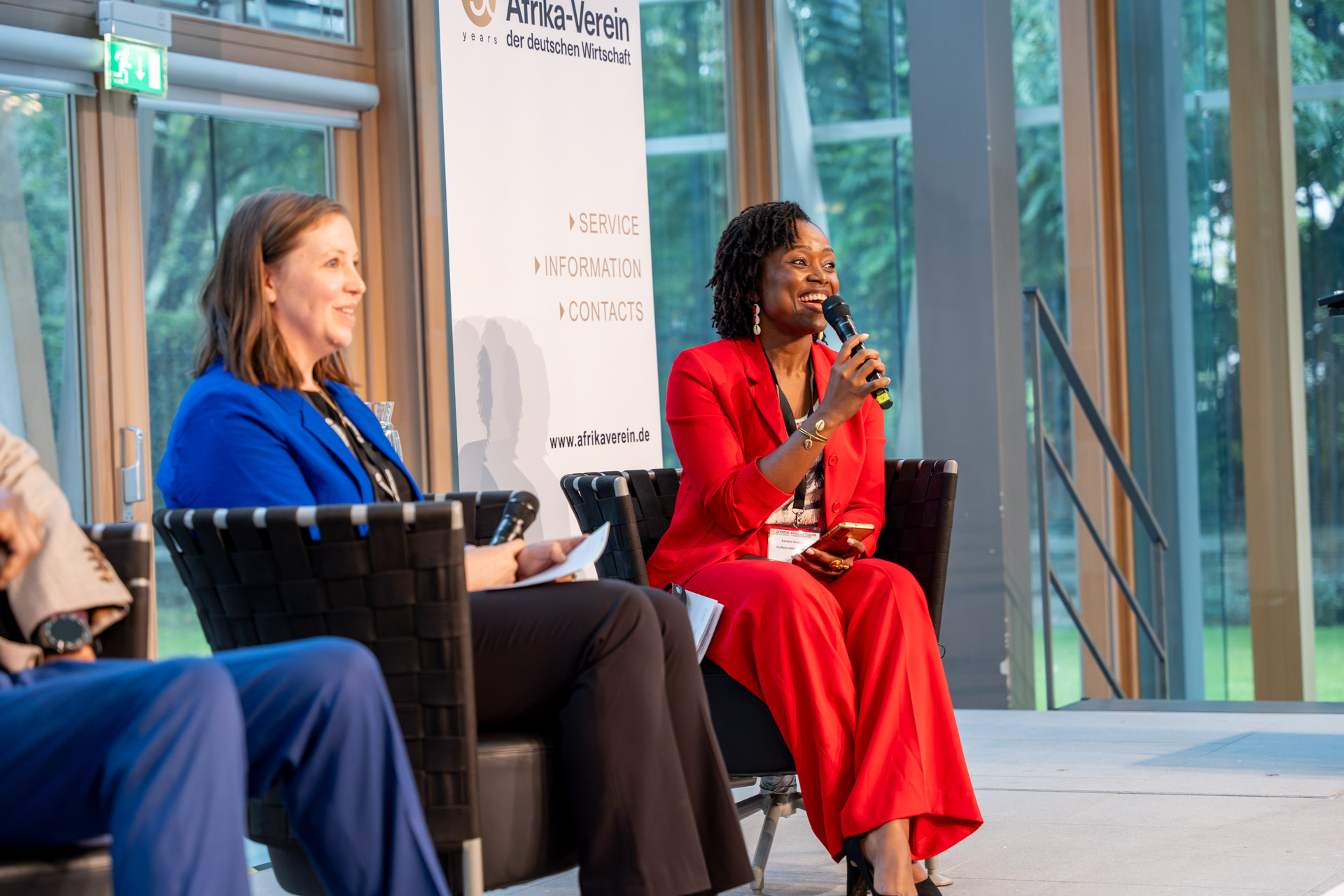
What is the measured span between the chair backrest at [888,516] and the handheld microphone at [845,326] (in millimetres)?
157

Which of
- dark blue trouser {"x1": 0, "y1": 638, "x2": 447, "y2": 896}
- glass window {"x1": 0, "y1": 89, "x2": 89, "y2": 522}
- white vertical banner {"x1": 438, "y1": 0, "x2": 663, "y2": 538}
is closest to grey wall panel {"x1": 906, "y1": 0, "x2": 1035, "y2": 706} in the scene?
Result: white vertical banner {"x1": 438, "y1": 0, "x2": 663, "y2": 538}

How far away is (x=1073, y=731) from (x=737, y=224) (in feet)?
5.96

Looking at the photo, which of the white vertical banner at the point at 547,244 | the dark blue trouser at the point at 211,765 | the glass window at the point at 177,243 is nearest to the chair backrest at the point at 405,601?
the dark blue trouser at the point at 211,765

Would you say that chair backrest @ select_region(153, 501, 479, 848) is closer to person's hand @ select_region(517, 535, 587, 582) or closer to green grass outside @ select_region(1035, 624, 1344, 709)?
person's hand @ select_region(517, 535, 587, 582)

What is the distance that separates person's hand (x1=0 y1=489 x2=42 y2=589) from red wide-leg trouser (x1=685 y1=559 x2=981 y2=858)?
3.57 ft

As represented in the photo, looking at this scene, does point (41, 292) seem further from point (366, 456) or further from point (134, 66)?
point (366, 456)

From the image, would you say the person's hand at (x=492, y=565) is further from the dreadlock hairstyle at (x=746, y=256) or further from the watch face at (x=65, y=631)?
the dreadlock hairstyle at (x=746, y=256)

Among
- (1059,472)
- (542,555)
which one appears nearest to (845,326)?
(542,555)

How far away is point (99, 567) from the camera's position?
1.42 metres

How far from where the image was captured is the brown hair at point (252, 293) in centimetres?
187

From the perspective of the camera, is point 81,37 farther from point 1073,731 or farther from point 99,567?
point 1073,731

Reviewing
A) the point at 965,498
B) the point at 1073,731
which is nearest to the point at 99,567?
the point at 1073,731

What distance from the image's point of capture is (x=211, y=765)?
4.07 ft

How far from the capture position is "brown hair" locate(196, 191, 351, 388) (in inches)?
73.6
